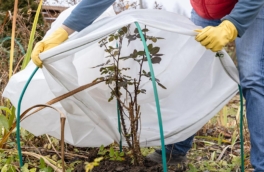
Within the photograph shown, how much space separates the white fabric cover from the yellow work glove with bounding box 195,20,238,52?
0.12m

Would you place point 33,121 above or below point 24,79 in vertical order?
below

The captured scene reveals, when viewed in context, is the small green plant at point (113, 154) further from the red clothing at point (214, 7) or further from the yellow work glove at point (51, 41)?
the red clothing at point (214, 7)

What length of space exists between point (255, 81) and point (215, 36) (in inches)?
11.8

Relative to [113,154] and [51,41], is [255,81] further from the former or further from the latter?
[51,41]

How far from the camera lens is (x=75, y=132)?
1.70 m

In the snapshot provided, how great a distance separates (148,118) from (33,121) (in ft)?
1.79

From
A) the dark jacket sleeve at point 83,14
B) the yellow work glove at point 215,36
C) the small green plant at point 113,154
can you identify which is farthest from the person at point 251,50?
the small green plant at point 113,154

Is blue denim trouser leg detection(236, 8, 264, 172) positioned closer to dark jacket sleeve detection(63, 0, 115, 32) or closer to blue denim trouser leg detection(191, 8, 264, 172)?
blue denim trouser leg detection(191, 8, 264, 172)

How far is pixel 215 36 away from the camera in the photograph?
4.30 feet

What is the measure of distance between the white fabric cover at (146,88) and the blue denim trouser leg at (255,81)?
0.07 m

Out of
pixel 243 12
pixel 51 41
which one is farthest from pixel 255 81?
pixel 51 41

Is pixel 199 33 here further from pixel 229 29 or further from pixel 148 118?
pixel 148 118

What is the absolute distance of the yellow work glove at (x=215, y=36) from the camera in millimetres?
1308

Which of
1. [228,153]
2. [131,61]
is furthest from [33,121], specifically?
[228,153]
